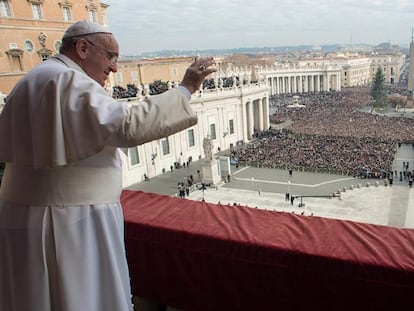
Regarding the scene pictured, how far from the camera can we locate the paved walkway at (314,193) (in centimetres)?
1684

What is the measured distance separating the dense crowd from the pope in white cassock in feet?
73.1

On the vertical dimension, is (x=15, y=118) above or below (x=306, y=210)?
above

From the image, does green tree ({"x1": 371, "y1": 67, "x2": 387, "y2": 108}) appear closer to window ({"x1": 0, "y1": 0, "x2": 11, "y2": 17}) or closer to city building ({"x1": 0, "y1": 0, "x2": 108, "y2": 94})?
city building ({"x1": 0, "y1": 0, "x2": 108, "y2": 94})

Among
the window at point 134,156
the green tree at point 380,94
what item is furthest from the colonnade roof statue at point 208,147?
the green tree at point 380,94

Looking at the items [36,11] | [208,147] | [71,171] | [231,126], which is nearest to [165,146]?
[208,147]

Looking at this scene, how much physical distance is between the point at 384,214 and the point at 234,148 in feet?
62.3

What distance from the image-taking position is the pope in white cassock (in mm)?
1654

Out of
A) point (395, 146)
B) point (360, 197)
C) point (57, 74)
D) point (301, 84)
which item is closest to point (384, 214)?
point (360, 197)

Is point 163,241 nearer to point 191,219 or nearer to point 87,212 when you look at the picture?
point 191,219

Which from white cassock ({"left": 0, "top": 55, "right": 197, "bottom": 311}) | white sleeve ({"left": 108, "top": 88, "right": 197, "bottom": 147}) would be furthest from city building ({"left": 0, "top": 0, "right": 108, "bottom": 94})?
white sleeve ({"left": 108, "top": 88, "right": 197, "bottom": 147})

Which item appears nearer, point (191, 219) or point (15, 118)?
point (15, 118)

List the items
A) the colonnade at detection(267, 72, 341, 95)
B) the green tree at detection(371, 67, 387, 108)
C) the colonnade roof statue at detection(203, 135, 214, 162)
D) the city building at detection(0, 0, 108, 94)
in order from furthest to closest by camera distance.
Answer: the colonnade at detection(267, 72, 341, 95) → the green tree at detection(371, 67, 387, 108) → the colonnade roof statue at detection(203, 135, 214, 162) → the city building at detection(0, 0, 108, 94)

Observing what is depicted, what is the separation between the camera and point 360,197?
1897 centimetres

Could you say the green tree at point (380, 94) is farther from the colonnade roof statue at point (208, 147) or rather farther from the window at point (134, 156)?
the window at point (134, 156)
